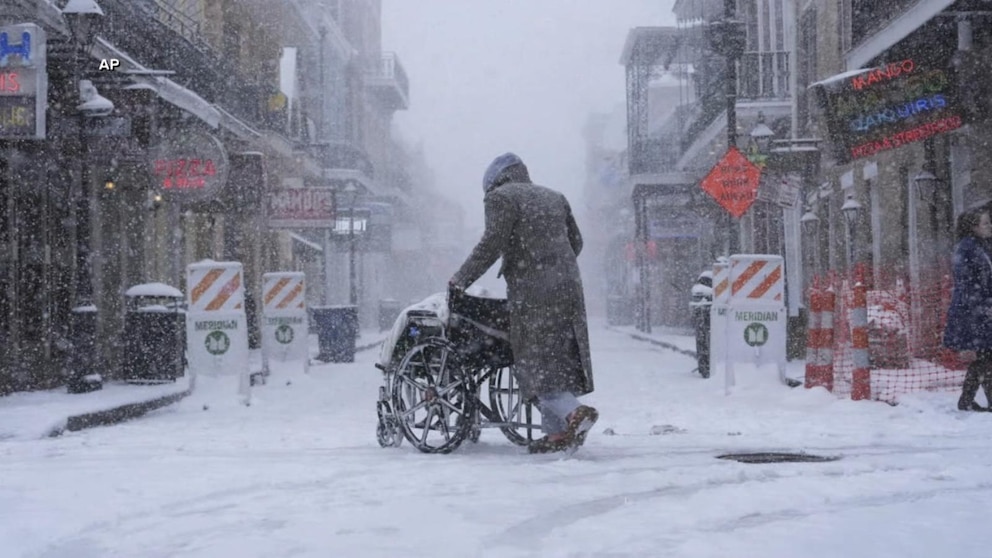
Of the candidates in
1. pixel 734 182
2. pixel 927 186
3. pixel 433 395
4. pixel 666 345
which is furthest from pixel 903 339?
pixel 666 345

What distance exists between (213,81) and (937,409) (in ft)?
50.7

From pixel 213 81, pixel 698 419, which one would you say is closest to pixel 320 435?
pixel 698 419

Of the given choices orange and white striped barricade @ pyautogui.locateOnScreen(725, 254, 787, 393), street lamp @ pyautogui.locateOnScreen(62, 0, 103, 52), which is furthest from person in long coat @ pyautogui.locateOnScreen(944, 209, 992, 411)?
street lamp @ pyautogui.locateOnScreen(62, 0, 103, 52)

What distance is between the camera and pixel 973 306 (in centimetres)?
836

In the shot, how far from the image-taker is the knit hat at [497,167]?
21.7 ft

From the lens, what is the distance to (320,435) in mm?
8109

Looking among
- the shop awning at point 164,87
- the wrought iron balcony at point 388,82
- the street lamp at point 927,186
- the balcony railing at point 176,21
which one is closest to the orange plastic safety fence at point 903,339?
the street lamp at point 927,186

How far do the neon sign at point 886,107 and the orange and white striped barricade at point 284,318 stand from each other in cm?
718

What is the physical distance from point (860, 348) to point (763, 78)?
1635 centimetres

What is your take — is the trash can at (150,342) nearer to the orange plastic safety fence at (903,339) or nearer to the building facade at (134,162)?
the building facade at (134,162)

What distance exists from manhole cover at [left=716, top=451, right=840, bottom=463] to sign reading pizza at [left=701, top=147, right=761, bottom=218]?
29.1ft

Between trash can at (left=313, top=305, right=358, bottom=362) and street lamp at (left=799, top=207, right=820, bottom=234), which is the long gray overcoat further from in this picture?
street lamp at (left=799, top=207, right=820, bottom=234)

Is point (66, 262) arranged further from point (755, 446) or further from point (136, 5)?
point (755, 446)

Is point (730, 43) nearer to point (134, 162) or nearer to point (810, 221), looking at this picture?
point (134, 162)
